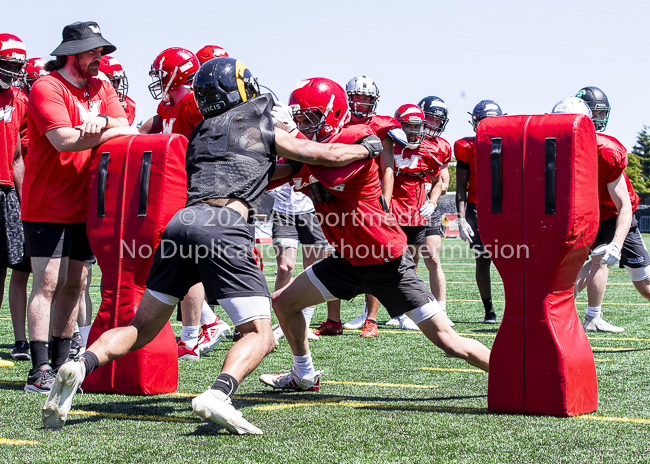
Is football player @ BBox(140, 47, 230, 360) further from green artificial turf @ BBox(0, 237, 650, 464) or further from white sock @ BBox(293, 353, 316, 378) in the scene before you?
white sock @ BBox(293, 353, 316, 378)

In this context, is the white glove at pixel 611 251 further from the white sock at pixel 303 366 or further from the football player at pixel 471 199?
the football player at pixel 471 199

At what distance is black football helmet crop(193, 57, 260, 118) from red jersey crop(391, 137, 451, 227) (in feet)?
13.1

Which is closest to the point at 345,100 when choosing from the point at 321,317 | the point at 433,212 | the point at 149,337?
the point at 149,337

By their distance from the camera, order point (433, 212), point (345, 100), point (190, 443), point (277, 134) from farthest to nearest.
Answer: point (433, 212) < point (345, 100) < point (277, 134) < point (190, 443)

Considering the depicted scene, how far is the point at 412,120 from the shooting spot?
754cm

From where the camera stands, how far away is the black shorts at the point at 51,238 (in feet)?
14.5

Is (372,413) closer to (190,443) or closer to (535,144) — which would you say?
(190,443)

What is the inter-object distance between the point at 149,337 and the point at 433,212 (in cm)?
485

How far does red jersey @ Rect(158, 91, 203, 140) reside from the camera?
546 centimetres

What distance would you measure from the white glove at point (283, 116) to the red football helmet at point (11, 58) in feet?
7.37

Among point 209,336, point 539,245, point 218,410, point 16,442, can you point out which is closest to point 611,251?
point 539,245

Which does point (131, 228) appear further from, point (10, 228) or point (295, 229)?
point (295, 229)

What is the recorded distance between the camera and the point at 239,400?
4.21 m

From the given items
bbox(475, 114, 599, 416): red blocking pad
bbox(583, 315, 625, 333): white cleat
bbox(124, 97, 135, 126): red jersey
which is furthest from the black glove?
bbox(124, 97, 135, 126): red jersey
